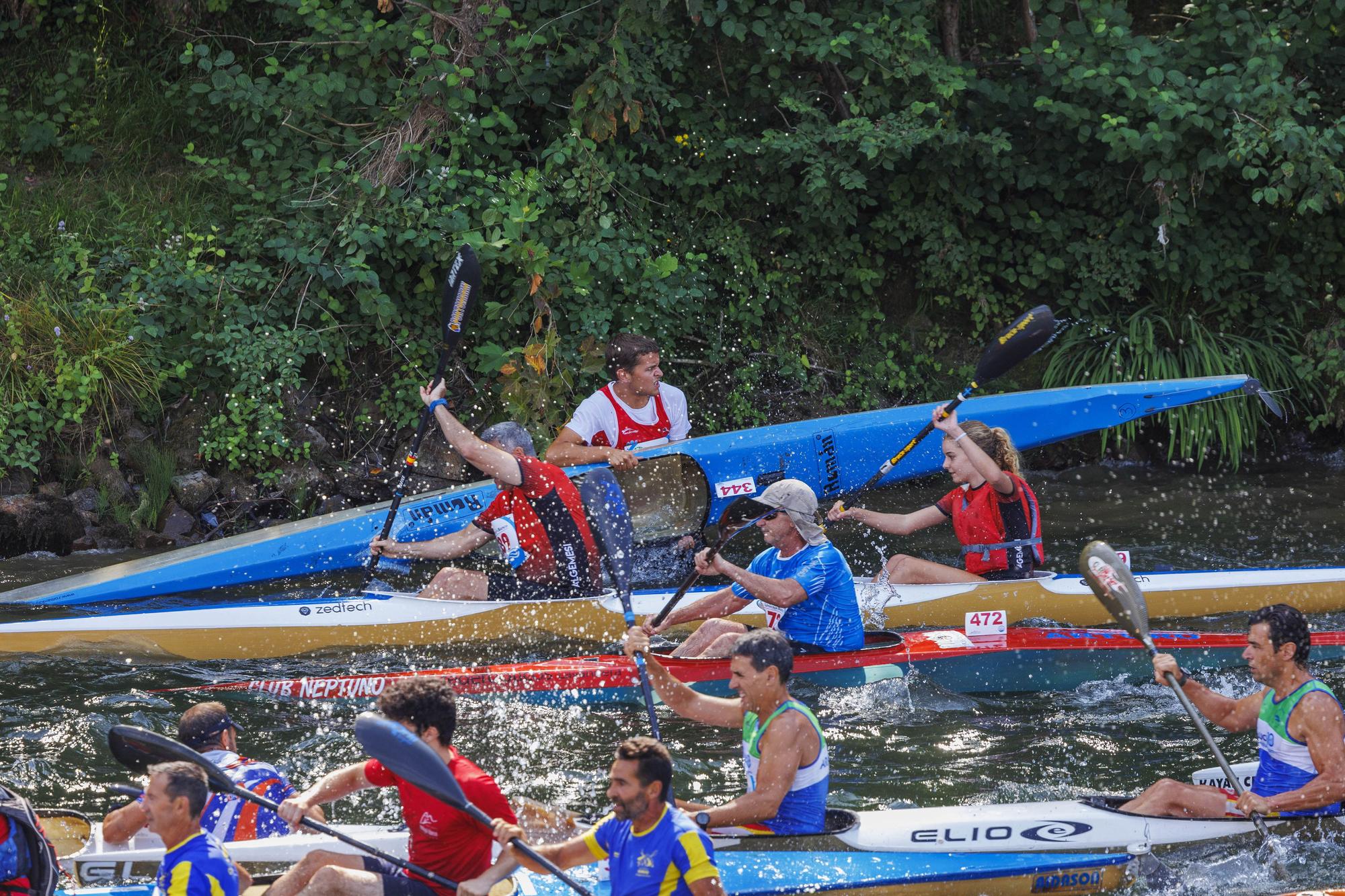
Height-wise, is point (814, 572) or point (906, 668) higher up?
point (814, 572)

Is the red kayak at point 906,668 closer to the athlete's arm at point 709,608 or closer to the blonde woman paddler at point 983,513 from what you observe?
the athlete's arm at point 709,608

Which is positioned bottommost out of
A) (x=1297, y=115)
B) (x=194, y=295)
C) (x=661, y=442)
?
(x=661, y=442)

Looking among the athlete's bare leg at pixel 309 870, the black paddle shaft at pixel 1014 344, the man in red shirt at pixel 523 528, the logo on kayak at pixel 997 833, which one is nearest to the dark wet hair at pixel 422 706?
the athlete's bare leg at pixel 309 870

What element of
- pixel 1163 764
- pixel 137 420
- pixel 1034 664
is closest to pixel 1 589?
pixel 137 420

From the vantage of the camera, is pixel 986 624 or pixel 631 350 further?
pixel 631 350

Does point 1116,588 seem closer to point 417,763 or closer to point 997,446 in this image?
point 997,446

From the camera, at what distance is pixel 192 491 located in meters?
8.66

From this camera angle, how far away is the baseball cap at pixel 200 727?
420 cm

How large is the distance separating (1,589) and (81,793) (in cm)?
291

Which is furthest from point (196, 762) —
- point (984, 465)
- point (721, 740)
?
point (984, 465)

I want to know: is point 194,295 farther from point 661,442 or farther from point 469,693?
point 469,693

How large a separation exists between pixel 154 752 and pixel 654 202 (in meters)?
6.85

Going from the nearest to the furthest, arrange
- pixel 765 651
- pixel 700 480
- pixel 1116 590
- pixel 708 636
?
pixel 765 651 → pixel 1116 590 → pixel 708 636 → pixel 700 480

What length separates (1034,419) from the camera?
8.79 metres
